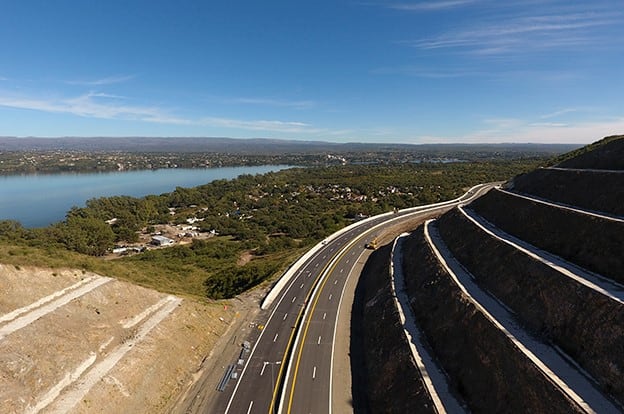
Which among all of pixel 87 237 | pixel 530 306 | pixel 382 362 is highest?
pixel 530 306

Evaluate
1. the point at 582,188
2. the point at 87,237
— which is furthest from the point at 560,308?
the point at 87,237

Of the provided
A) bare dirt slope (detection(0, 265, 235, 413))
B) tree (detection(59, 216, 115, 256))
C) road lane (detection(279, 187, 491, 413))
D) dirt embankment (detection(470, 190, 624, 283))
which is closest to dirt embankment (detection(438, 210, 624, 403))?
dirt embankment (detection(470, 190, 624, 283))

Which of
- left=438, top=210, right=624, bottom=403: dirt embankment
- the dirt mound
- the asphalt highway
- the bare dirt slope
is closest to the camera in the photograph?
left=438, top=210, right=624, bottom=403: dirt embankment

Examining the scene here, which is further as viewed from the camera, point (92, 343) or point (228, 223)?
point (228, 223)

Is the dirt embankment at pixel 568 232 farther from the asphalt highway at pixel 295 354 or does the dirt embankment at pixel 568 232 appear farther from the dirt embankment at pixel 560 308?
the asphalt highway at pixel 295 354

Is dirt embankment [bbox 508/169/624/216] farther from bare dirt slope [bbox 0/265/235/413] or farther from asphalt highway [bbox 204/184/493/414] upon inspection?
bare dirt slope [bbox 0/265/235/413]

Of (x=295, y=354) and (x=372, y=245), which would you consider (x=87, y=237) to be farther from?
(x=295, y=354)
